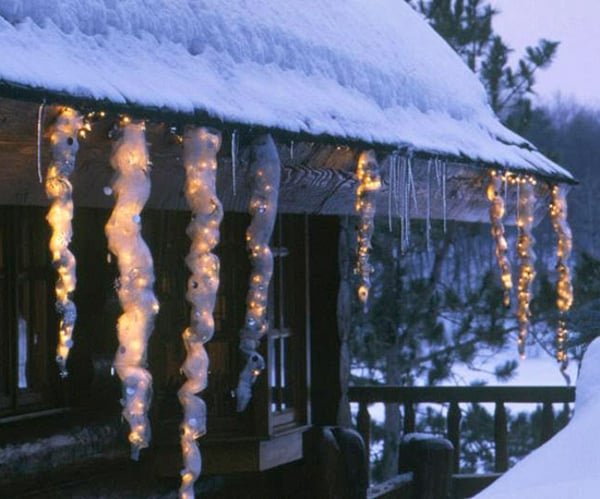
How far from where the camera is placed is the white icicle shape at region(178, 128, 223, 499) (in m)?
4.64

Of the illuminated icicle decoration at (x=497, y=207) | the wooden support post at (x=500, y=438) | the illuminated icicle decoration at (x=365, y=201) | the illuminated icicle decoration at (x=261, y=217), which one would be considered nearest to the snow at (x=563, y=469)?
the illuminated icicle decoration at (x=261, y=217)

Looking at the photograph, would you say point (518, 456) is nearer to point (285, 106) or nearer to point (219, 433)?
point (219, 433)

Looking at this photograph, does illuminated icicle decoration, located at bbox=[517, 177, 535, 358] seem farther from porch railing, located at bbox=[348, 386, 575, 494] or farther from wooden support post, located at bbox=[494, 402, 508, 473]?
wooden support post, located at bbox=[494, 402, 508, 473]

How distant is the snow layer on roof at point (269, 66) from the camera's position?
14.1 feet

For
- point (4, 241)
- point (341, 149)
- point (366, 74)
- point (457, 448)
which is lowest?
point (457, 448)

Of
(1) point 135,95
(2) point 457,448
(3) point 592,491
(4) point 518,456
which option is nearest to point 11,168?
(1) point 135,95

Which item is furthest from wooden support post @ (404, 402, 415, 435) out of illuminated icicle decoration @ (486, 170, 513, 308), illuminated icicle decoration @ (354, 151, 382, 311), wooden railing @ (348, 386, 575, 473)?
illuminated icicle decoration @ (354, 151, 382, 311)

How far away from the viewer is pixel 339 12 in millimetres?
7098

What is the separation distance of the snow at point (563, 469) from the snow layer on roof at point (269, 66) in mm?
1905

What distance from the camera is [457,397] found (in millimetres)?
9352

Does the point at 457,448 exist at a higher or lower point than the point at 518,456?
higher

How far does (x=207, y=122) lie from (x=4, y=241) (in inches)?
87.3

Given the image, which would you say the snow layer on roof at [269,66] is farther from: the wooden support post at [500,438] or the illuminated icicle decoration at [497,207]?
the wooden support post at [500,438]

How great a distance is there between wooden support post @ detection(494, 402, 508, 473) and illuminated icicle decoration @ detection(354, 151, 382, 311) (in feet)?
11.6
